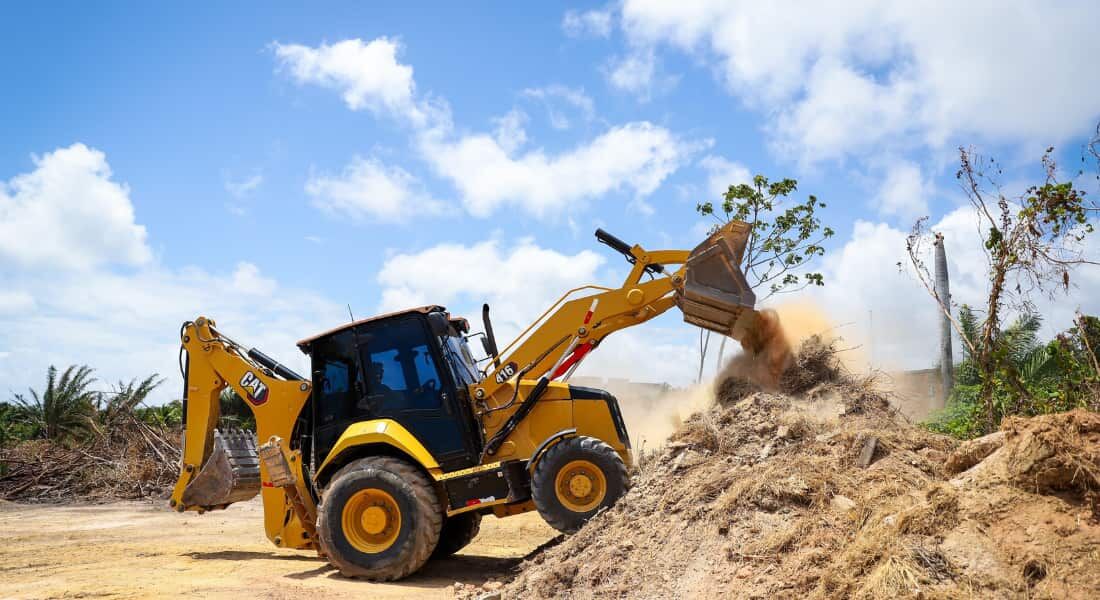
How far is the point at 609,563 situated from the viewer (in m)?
6.59

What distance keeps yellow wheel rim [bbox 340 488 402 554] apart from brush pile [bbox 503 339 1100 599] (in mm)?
1694

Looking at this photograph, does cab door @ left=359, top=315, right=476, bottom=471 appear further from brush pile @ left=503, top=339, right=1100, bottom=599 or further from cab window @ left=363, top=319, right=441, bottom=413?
brush pile @ left=503, top=339, right=1100, bottom=599

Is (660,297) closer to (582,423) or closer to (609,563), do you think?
(582,423)

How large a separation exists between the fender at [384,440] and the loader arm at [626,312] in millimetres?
726

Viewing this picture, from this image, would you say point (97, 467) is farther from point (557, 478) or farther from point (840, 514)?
point (840, 514)

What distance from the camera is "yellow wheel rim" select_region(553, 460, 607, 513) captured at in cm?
840

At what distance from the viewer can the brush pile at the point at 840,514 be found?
16.0 feet

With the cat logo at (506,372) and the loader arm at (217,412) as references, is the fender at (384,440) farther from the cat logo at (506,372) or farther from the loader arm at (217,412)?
the cat logo at (506,372)

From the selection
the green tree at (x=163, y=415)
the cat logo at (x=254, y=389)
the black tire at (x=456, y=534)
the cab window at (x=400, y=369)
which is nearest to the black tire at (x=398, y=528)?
the cab window at (x=400, y=369)

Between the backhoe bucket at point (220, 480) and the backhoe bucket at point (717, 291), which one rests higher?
the backhoe bucket at point (717, 291)

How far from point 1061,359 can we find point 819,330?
255cm

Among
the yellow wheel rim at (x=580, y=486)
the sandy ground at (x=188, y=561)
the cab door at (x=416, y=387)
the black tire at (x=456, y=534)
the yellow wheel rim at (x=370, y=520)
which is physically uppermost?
the cab door at (x=416, y=387)

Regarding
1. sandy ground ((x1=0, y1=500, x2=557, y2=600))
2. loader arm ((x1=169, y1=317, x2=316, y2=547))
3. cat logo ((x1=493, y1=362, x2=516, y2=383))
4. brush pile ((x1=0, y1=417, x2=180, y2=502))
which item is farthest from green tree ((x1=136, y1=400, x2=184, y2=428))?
cat logo ((x1=493, y1=362, x2=516, y2=383))

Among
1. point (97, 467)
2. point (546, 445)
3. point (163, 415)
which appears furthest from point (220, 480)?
point (163, 415)
